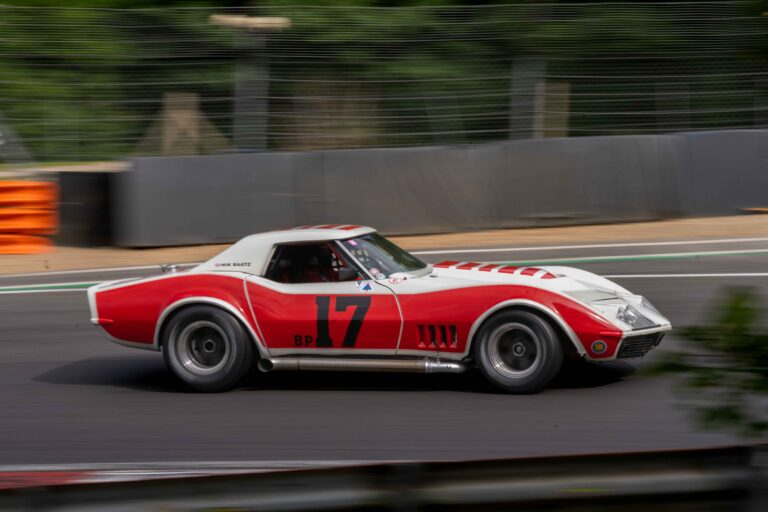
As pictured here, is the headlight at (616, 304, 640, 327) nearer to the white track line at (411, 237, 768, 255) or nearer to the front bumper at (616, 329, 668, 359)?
the front bumper at (616, 329, 668, 359)

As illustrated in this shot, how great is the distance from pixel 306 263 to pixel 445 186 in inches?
263

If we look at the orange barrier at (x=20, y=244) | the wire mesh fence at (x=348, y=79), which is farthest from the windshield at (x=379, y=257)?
the orange barrier at (x=20, y=244)

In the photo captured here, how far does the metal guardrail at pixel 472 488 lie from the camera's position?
2.79m

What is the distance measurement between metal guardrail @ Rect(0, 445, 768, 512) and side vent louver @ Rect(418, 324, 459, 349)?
145 inches

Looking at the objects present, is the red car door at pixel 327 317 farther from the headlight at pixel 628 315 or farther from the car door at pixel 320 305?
the headlight at pixel 628 315

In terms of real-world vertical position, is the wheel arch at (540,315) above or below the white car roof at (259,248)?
below

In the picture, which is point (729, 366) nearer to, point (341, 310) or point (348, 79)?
point (341, 310)

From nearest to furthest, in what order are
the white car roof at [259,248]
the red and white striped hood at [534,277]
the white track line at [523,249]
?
the red and white striped hood at [534,277] → the white car roof at [259,248] → the white track line at [523,249]

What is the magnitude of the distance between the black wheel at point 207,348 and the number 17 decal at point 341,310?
0.55 meters

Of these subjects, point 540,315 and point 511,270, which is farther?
point 511,270

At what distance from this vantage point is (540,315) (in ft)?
21.5

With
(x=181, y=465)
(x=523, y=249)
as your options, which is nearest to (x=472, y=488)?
(x=181, y=465)

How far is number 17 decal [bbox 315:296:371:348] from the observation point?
6785 mm

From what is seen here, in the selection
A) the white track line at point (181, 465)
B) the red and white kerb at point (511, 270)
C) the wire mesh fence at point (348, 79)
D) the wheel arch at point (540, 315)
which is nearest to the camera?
the white track line at point (181, 465)
